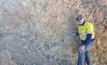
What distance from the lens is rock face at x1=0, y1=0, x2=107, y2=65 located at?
6767 millimetres

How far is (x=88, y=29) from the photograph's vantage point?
6418mm

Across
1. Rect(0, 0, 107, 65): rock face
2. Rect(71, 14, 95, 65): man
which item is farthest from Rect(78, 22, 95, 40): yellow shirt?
Rect(0, 0, 107, 65): rock face

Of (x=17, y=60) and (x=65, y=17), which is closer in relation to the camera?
(x=17, y=60)

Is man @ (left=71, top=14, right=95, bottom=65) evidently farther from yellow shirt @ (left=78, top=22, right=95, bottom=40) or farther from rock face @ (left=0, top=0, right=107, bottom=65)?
rock face @ (left=0, top=0, right=107, bottom=65)

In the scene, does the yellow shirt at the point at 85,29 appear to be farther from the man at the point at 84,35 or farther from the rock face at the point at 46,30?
the rock face at the point at 46,30

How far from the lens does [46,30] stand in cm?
713

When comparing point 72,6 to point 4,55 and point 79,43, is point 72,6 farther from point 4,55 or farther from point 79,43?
point 4,55

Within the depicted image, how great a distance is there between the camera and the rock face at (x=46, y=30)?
6.77 m

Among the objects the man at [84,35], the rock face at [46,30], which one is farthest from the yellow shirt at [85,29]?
the rock face at [46,30]

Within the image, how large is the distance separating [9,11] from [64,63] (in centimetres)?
247

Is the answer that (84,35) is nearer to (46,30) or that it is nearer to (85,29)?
(85,29)

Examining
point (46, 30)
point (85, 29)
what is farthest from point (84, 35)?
point (46, 30)

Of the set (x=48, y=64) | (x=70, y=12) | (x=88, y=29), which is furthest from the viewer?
(x=70, y=12)


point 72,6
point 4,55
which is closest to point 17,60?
point 4,55
